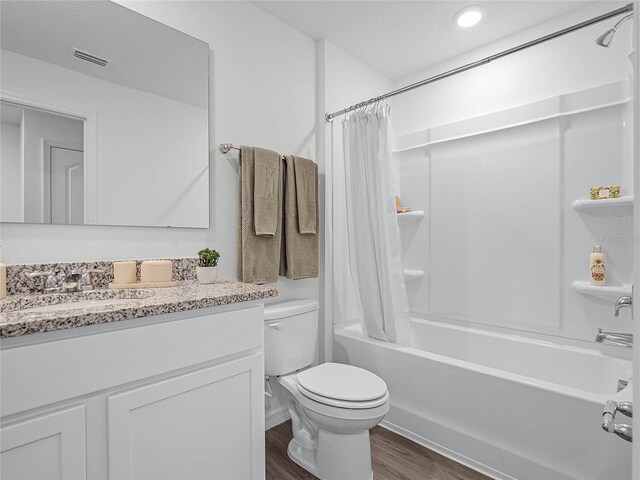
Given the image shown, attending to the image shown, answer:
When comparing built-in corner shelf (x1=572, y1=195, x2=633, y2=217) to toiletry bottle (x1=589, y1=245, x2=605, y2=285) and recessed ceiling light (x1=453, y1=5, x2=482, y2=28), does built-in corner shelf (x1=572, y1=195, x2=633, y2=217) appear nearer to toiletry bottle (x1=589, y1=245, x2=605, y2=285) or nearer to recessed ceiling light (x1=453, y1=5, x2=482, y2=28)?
toiletry bottle (x1=589, y1=245, x2=605, y2=285)

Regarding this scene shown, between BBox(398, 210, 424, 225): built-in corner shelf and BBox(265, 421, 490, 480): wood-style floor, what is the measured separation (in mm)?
1521

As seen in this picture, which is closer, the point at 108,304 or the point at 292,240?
the point at 108,304

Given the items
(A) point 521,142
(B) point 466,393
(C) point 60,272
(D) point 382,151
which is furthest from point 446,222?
(C) point 60,272

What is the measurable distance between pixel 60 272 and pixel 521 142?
8.58 feet

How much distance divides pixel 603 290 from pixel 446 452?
A: 47.6 inches

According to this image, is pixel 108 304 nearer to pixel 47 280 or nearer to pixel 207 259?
pixel 47 280

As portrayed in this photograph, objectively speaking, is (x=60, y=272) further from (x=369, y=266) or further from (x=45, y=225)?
(x=369, y=266)

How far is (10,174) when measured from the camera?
128cm

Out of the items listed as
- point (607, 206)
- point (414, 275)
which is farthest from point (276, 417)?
point (607, 206)

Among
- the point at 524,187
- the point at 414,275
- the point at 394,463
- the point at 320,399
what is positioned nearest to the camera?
the point at 320,399

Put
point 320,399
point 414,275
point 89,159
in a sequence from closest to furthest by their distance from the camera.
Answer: point 89,159
point 320,399
point 414,275

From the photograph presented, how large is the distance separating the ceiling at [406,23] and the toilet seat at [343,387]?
210 centimetres

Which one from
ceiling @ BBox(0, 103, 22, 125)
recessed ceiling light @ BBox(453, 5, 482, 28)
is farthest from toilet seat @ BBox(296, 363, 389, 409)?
recessed ceiling light @ BBox(453, 5, 482, 28)

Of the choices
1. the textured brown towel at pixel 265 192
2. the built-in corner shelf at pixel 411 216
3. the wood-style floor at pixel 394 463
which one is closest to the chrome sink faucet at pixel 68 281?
the textured brown towel at pixel 265 192
